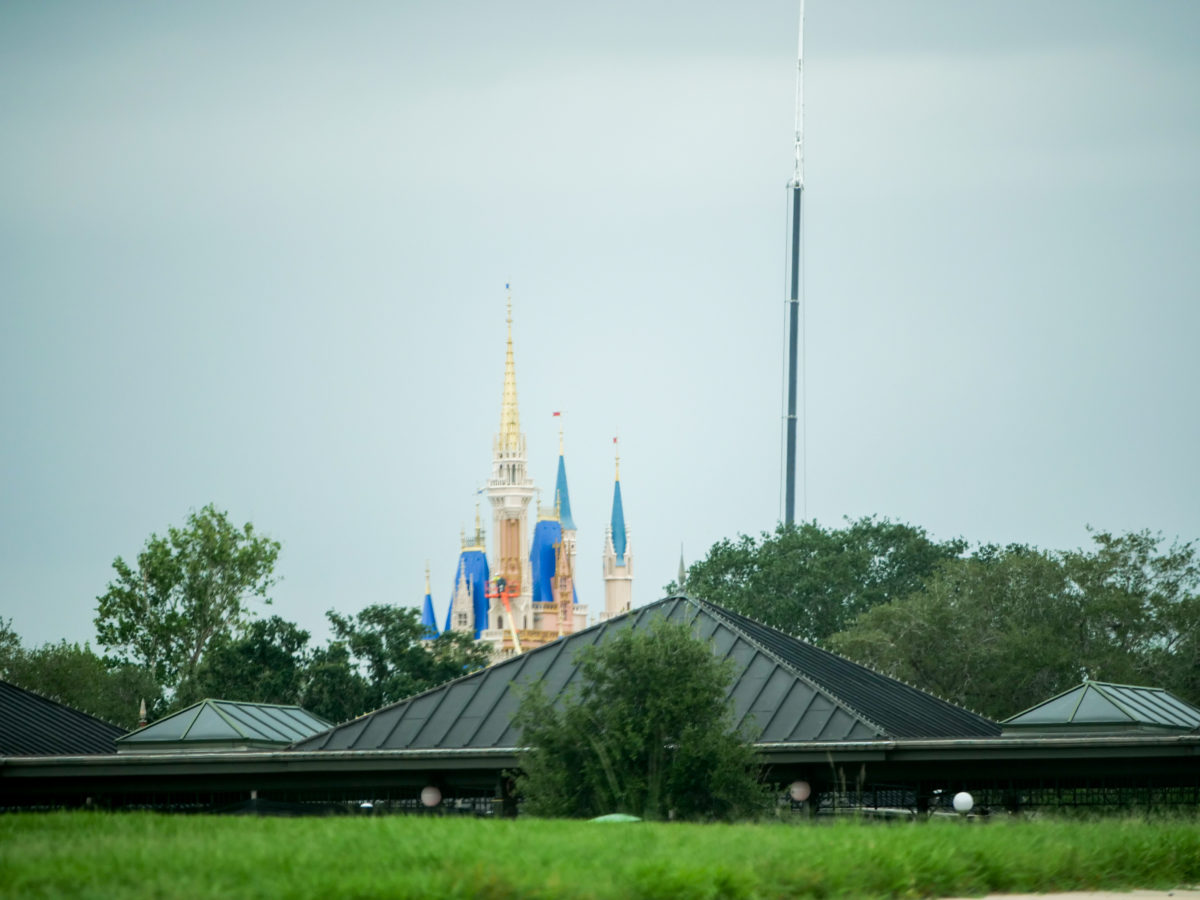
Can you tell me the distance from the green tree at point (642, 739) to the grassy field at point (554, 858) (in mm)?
9993

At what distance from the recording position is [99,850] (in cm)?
1659

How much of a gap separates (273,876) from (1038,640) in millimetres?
76035

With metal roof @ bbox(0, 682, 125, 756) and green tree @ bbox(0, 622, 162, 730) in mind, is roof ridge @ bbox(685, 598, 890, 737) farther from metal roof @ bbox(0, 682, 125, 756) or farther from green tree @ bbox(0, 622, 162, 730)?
green tree @ bbox(0, 622, 162, 730)

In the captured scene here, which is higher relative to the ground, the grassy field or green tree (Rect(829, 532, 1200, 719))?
green tree (Rect(829, 532, 1200, 719))

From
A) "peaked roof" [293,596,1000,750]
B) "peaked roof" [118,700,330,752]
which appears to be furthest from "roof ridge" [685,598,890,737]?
"peaked roof" [118,700,330,752]

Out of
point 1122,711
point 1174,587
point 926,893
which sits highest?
point 1174,587

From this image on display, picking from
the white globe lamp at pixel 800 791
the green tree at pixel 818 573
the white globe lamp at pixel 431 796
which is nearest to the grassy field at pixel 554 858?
the white globe lamp at pixel 800 791

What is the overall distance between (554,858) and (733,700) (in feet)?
73.7

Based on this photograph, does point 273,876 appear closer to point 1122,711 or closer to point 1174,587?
point 1122,711

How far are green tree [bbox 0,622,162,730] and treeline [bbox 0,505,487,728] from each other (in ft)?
0.25

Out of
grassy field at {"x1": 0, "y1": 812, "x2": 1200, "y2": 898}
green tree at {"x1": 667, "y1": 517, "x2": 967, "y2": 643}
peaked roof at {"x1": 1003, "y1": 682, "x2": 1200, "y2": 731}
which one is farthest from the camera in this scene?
green tree at {"x1": 667, "y1": 517, "x2": 967, "y2": 643}

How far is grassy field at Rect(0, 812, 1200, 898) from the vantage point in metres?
15.0

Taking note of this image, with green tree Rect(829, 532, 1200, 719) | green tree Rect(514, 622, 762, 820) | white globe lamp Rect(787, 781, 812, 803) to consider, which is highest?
green tree Rect(829, 532, 1200, 719)

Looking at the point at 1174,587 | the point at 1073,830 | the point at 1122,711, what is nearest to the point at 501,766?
the point at 1122,711
